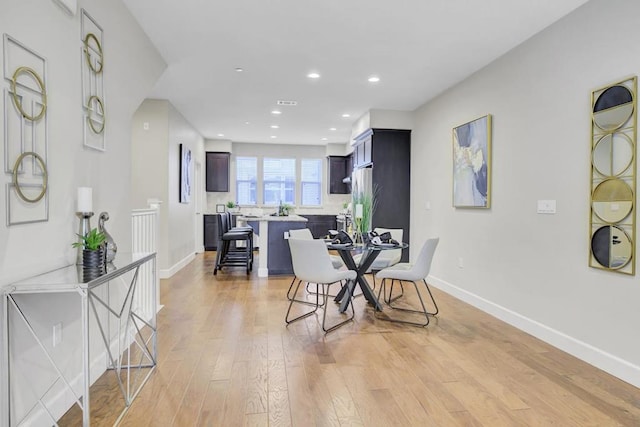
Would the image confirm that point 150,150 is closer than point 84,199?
No

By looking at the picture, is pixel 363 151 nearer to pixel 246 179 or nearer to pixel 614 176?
pixel 246 179

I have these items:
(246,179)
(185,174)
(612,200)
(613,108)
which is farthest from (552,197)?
(246,179)

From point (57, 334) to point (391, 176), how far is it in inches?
197

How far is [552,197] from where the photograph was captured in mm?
3145

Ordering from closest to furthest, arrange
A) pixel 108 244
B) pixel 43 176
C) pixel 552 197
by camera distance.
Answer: pixel 43 176 < pixel 108 244 < pixel 552 197

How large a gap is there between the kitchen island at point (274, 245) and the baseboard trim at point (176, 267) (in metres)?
1.38

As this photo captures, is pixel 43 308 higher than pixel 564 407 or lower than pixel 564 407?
higher

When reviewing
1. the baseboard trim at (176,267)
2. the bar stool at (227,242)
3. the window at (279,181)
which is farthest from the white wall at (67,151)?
the window at (279,181)

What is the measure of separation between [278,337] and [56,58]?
2.49 m

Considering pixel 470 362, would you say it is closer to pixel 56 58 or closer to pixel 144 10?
pixel 56 58

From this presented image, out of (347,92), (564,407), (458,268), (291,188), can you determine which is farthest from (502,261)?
(291,188)

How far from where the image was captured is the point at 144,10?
9.73 feet

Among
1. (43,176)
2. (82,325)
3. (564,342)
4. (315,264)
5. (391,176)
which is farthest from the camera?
(391,176)

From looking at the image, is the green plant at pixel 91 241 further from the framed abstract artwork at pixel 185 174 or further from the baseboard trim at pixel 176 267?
the framed abstract artwork at pixel 185 174
